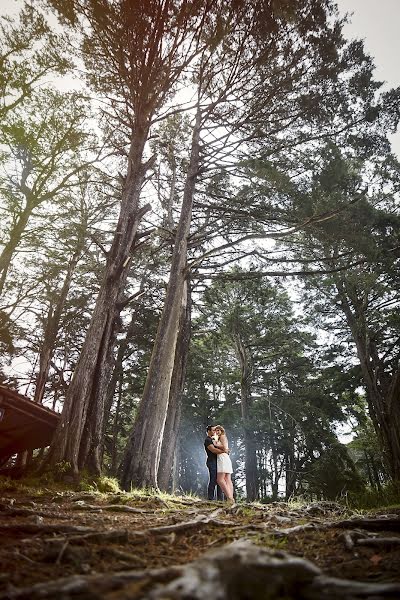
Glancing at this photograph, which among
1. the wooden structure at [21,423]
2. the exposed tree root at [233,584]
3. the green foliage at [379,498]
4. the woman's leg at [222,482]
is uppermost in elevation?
the wooden structure at [21,423]

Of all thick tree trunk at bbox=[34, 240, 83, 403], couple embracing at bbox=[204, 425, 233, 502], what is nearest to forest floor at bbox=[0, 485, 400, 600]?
couple embracing at bbox=[204, 425, 233, 502]

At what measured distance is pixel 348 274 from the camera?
11.1 m

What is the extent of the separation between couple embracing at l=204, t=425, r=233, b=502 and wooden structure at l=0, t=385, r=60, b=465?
3543 mm

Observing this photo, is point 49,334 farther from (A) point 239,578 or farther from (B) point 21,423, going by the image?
(A) point 239,578

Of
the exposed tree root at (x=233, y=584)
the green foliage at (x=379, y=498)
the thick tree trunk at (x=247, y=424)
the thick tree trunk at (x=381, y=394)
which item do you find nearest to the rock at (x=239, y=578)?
the exposed tree root at (x=233, y=584)

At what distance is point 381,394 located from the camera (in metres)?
10.6

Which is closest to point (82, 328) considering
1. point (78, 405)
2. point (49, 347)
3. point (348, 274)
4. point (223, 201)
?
point (49, 347)

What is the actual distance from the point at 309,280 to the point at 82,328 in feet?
33.8

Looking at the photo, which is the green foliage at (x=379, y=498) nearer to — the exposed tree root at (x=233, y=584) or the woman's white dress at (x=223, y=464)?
the woman's white dress at (x=223, y=464)

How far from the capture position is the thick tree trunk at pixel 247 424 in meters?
15.0

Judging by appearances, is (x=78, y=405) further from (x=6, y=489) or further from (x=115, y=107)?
(x=115, y=107)

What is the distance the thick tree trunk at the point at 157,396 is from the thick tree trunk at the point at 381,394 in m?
6.09

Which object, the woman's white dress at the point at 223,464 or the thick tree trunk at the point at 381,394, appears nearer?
the woman's white dress at the point at 223,464

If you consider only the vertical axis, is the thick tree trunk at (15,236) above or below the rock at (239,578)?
above
